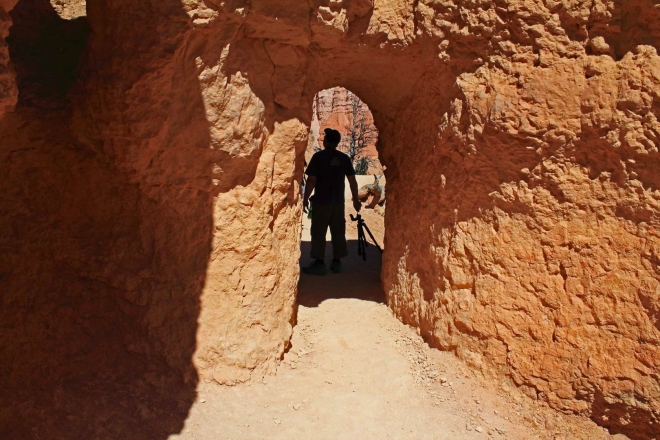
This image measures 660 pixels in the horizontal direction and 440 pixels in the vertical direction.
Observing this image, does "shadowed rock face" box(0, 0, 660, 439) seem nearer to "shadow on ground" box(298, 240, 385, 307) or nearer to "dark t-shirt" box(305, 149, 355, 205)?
"shadow on ground" box(298, 240, 385, 307)

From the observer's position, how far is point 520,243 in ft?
10.6

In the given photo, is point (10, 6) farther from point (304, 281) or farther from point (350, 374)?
point (304, 281)

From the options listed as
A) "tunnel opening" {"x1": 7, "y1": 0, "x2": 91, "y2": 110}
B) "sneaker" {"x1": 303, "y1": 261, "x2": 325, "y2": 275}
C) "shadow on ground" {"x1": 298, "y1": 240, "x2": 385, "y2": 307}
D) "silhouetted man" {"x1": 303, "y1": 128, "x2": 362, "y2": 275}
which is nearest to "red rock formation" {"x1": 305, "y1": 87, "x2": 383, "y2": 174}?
"shadow on ground" {"x1": 298, "y1": 240, "x2": 385, "y2": 307}

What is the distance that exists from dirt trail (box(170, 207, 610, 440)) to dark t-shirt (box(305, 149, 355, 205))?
1906 mm

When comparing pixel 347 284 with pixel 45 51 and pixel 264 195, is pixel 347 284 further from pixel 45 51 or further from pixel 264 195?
pixel 45 51

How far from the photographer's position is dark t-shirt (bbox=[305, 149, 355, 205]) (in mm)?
5359

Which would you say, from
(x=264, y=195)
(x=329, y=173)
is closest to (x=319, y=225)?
(x=329, y=173)

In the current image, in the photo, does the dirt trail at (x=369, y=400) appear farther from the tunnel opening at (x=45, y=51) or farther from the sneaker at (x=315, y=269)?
the tunnel opening at (x=45, y=51)

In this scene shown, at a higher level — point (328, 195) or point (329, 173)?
point (329, 173)

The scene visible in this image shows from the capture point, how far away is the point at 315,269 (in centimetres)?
542

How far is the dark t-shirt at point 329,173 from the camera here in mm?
5359

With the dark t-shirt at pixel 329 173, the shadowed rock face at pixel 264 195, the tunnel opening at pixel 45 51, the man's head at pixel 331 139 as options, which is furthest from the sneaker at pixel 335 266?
the tunnel opening at pixel 45 51

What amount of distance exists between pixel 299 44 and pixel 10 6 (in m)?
1.82

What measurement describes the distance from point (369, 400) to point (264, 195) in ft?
5.19
